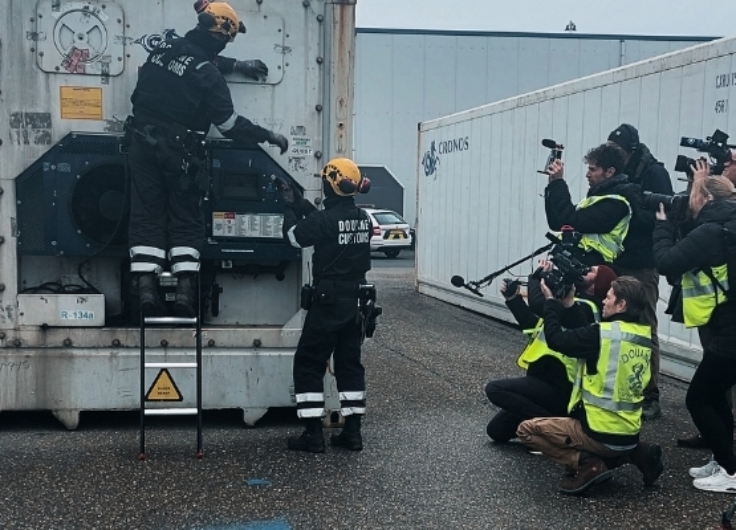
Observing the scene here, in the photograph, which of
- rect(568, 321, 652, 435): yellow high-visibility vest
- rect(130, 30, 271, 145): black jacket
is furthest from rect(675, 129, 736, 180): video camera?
rect(130, 30, 271, 145): black jacket

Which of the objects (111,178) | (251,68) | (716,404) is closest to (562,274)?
(716,404)

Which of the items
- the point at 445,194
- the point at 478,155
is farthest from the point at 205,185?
the point at 445,194

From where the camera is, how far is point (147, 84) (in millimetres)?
5809

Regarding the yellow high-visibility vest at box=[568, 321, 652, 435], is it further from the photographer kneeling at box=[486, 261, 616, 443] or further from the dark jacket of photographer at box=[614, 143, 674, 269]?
the dark jacket of photographer at box=[614, 143, 674, 269]

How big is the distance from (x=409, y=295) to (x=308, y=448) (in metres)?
9.77

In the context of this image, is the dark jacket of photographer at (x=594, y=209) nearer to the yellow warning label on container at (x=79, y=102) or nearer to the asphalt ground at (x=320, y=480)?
the asphalt ground at (x=320, y=480)

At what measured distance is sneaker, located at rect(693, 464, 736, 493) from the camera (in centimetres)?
518

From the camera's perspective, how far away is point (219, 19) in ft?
19.0

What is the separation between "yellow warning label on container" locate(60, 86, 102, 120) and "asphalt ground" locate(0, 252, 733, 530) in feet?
6.81

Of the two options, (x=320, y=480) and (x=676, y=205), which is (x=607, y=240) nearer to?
(x=676, y=205)

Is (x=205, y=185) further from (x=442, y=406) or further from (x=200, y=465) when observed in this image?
(x=442, y=406)

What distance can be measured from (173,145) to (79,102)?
0.79 m

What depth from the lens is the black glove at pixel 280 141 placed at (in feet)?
20.1

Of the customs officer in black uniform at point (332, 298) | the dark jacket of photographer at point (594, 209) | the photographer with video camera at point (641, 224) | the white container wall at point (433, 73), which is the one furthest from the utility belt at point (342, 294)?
the white container wall at point (433, 73)
